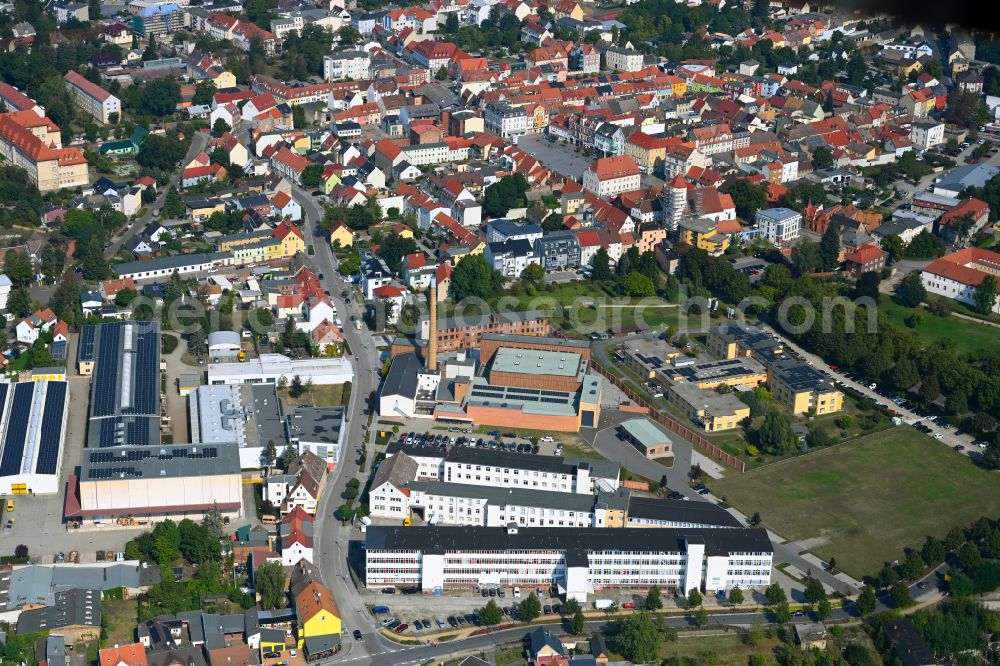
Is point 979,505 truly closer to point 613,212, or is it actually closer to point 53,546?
point 613,212

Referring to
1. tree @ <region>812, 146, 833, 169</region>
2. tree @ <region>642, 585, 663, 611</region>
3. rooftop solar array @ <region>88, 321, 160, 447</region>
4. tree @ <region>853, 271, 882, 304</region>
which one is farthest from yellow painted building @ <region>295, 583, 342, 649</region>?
tree @ <region>812, 146, 833, 169</region>

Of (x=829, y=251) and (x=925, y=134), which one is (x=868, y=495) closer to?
(x=829, y=251)

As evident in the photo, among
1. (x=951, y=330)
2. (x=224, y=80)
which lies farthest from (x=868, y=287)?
(x=224, y=80)

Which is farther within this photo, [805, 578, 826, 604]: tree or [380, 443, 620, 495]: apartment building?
[380, 443, 620, 495]: apartment building

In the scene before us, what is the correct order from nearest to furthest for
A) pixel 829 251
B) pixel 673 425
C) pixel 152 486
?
pixel 152 486
pixel 673 425
pixel 829 251

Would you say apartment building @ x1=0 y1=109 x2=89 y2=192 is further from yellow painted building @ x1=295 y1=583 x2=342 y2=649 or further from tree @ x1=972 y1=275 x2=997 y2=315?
tree @ x1=972 y1=275 x2=997 y2=315

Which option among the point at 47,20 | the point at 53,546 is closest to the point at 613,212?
the point at 53,546

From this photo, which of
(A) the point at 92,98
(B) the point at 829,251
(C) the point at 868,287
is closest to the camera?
(C) the point at 868,287
